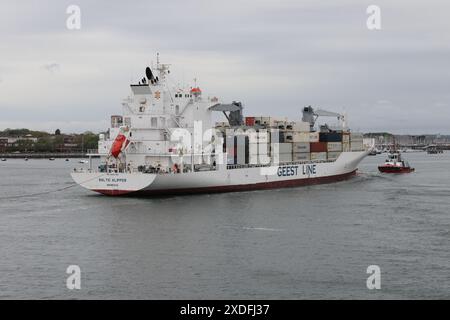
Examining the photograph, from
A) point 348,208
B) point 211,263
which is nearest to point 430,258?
point 211,263

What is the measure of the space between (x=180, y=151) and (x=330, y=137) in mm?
25253

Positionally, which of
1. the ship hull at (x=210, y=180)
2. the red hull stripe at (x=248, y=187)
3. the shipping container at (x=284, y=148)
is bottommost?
the red hull stripe at (x=248, y=187)

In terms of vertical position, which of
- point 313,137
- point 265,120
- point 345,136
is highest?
point 265,120

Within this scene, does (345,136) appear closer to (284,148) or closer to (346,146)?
(346,146)

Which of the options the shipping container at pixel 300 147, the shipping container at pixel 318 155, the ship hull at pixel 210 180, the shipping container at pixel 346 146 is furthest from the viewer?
the shipping container at pixel 346 146

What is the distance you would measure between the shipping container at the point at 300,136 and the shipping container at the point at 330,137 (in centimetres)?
291

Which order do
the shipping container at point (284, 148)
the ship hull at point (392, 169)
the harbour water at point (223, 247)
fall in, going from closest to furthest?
1. the harbour water at point (223, 247)
2. the shipping container at point (284, 148)
3. the ship hull at point (392, 169)

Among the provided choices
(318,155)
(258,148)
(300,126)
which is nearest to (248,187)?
(258,148)

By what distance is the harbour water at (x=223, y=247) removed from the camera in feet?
69.2

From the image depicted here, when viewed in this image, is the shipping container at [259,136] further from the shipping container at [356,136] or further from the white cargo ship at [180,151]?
the shipping container at [356,136]

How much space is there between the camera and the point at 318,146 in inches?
2489

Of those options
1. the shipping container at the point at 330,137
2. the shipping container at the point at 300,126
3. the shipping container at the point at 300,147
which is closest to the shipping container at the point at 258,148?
the shipping container at the point at 300,147

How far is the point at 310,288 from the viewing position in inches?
826
